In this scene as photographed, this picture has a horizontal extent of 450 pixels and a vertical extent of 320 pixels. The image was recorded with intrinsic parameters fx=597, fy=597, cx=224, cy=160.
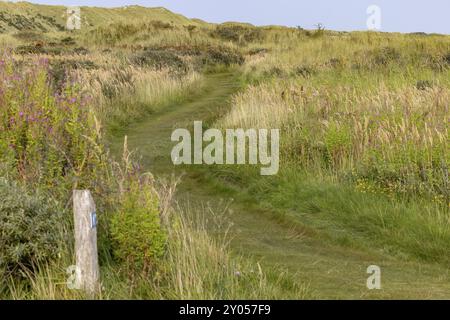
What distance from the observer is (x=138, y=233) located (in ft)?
17.5

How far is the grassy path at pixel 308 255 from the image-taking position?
569cm

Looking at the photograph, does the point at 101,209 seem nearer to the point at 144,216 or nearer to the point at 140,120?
the point at 144,216

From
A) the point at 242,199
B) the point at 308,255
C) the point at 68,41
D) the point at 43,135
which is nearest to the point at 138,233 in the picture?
the point at 308,255

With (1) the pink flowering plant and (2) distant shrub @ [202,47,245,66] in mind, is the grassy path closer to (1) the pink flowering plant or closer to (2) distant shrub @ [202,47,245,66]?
(1) the pink flowering plant

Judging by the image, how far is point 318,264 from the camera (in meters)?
6.60

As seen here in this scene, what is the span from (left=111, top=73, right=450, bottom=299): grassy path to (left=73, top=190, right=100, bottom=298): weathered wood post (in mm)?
1901

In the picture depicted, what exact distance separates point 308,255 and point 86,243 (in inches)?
119

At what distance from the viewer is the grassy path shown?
569cm

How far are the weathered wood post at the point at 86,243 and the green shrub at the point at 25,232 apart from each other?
58 centimetres

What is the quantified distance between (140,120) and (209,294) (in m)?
12.5

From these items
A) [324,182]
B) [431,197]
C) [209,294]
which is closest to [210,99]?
[324,182]

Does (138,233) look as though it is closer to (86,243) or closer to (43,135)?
(86,243)

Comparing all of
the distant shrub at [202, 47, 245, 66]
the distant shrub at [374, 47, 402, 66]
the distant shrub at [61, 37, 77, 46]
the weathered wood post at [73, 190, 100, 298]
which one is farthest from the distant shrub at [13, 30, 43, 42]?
the weathered wood post at [73, 190, 100, 298]

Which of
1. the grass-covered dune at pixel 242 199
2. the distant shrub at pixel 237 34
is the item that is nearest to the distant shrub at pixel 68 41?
the distant shrub at pixel 237 34
